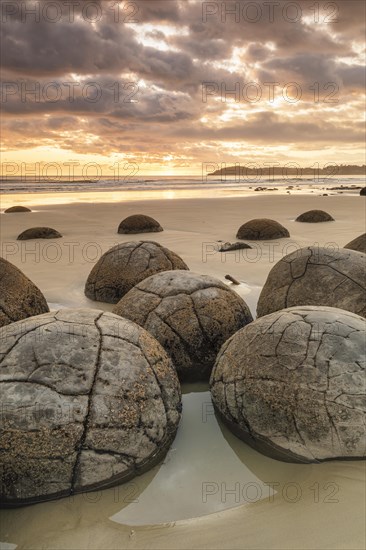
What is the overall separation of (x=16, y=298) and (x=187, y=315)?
1639mm

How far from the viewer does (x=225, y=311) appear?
4027 mm

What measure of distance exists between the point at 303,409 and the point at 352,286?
199 cm

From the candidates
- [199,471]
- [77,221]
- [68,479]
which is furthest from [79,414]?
[77,221]

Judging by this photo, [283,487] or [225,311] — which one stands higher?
[225,311]

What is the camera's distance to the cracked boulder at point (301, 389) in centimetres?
262

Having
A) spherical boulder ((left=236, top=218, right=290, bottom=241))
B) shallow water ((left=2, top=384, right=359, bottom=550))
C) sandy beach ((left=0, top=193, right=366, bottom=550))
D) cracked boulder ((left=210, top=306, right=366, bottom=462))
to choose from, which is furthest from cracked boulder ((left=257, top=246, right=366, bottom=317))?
spherical boulder ((left=236, top=218, right=290, bottom=241))

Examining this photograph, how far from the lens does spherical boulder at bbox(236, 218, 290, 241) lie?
11.3m

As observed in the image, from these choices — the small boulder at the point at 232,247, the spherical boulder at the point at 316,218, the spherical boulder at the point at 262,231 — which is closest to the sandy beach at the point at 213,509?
the small boulder at the point at 232,247

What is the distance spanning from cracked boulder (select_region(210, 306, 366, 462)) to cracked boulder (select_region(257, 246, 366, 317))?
Result: 1.27 m

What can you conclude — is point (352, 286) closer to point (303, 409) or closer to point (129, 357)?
point (303, 409)

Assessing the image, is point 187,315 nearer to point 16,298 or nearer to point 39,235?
point 16,298

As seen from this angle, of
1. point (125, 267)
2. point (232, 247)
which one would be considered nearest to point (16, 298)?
point (125, 267)

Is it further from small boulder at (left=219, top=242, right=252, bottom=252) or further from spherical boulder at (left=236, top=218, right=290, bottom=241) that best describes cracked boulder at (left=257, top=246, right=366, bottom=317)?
A: spherical boulder at (left=236, top=218, right=290, bottom=241)

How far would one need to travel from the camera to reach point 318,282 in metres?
4.47
